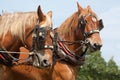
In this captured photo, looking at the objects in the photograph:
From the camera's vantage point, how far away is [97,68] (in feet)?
155

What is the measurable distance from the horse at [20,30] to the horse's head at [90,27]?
247 centimetres

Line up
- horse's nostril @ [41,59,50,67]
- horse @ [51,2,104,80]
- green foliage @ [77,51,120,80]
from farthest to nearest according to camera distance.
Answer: green foliage @ [77,51,120,80] → horse @ [51,2,104,80] → horse's nostril @ [41,59,50,67]

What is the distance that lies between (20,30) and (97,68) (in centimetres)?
3900

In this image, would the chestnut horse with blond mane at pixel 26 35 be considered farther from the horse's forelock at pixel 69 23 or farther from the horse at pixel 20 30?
the horse's forelock at pixel 69 23

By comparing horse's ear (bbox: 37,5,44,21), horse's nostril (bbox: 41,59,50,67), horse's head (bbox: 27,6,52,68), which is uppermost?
horse's ear (bbox: 37,5,44,21)

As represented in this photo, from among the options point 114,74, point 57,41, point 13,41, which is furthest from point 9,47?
point 114,74

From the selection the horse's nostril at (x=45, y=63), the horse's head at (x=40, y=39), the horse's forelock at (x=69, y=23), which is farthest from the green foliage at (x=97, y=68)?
the horse's nostril at (x=45, y=63)

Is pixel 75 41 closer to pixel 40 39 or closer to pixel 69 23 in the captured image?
pixel 69 23

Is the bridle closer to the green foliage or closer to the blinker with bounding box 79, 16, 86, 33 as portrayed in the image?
the blinker with bounding box 79, 16, 86, 33

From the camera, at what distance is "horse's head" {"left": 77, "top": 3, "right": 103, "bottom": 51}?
11248 millimetres

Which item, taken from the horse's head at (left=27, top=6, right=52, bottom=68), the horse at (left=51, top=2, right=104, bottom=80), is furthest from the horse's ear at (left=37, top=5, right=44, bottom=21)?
the horse at (left=51, top=2, right=104, bottom=80)

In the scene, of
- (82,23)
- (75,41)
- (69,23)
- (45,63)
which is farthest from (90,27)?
(45,63)

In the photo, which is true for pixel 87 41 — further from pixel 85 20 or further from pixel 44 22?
pixel 44 22

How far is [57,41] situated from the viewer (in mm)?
11375
